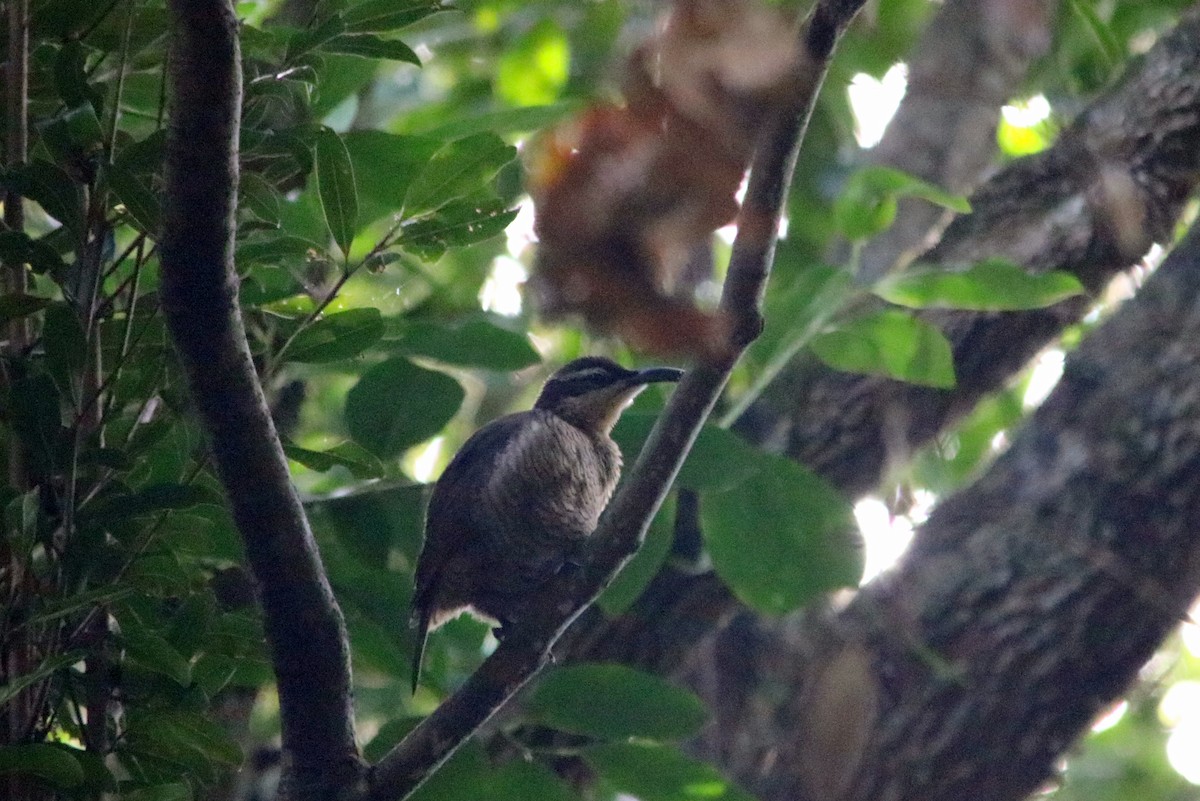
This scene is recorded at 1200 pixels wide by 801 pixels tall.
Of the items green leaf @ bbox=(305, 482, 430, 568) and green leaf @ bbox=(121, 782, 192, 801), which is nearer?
green leaf @ bbox=(121, 782, 192, 801)

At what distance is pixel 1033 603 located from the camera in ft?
14.5

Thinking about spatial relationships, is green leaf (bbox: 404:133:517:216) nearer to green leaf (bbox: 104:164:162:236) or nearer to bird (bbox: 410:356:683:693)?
green leaf (bbox: 104:164:162:236)

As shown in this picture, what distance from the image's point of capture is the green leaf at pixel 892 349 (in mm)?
3172

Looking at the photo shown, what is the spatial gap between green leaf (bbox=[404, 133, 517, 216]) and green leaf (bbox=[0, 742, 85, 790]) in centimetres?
97

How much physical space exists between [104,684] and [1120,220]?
359 centimetres

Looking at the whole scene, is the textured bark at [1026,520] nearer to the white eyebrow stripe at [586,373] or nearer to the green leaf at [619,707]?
the white eyebrow stripe at [586,373]

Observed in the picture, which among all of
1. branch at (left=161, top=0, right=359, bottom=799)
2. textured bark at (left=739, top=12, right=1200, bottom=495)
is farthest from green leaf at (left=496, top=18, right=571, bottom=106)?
branch at (left=161, top=0, right=359, bottom=799)

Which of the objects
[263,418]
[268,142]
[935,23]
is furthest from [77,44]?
[935,23]

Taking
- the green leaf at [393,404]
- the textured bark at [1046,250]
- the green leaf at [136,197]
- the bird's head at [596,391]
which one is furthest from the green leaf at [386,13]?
the textured bark at [1046,250]

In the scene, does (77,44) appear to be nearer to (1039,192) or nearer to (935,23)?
(1039,192)

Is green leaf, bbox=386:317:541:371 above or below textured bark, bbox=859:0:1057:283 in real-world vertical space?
below

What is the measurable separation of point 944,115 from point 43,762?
13.9 ft

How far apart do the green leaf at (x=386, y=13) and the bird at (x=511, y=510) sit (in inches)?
57.0

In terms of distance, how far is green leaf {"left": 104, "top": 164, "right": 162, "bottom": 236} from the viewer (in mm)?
1886
